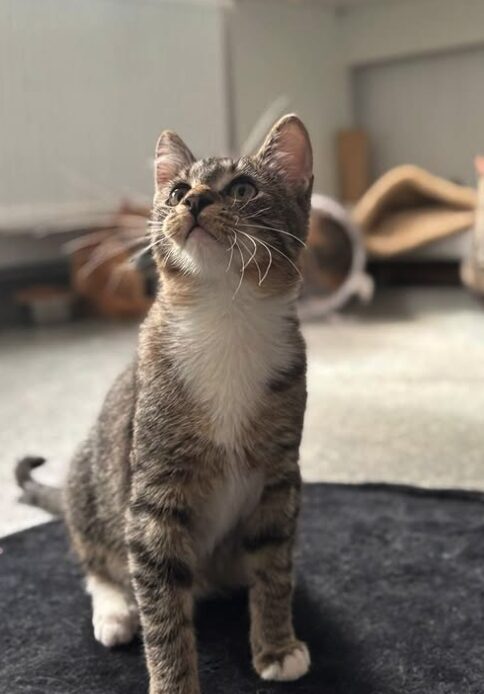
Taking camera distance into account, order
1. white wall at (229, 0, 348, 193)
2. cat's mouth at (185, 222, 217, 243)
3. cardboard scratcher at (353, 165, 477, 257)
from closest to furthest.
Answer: cat's mouth at (185, 222, 217, 243) < cardboard scratcher at (353, 165, 477, 257) < white wall at (229, 0, 348, 193)

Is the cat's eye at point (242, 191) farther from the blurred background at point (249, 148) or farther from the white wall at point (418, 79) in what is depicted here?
the white wall at point (418, 79)

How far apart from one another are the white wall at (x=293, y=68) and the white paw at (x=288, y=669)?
2851 millimetres

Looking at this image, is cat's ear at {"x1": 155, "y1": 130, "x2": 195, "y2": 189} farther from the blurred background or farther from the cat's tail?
the blurred background

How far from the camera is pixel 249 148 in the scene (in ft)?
9.88

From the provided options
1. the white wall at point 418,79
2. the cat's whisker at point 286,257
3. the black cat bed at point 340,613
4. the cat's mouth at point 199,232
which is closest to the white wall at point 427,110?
the white wall at point 418,79

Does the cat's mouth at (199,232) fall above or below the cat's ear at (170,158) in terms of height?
below

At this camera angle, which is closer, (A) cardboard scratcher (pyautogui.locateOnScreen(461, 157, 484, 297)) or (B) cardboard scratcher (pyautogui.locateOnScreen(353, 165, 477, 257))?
(A) cardboard scratcher (pyautogui.locateOnScreen(461, 157, 484, 297))

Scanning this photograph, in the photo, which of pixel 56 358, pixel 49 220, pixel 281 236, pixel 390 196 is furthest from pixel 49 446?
pixel 390 196

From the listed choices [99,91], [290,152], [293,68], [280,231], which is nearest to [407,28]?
[293,68]

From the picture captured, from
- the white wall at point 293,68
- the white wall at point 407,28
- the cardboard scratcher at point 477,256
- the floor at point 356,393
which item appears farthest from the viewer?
the white wall at point 293,68

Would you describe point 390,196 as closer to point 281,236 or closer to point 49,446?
point 49,446

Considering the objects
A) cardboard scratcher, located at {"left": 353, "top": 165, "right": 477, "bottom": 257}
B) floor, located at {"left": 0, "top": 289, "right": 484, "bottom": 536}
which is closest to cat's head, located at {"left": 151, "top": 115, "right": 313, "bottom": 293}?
floor, located at {"left": 0, "top": 289, "right": 484, "bottom": 536}

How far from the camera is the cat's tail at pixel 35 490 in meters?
1.36

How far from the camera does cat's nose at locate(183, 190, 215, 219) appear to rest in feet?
2.89
